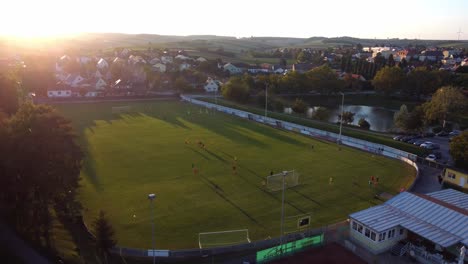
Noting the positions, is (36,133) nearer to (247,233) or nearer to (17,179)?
(17,179)

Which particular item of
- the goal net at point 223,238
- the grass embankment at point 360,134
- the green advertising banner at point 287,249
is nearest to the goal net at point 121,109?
the grass embankment at point 360,134

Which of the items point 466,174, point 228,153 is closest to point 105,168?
point 228,153

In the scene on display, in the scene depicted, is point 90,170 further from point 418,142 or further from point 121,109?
point 418,142

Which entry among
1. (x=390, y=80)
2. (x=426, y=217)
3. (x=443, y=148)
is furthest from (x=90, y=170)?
(x=390, y=80)

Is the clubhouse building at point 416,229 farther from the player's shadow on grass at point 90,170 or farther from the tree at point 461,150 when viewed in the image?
the player's shadow on grass at point 90,170

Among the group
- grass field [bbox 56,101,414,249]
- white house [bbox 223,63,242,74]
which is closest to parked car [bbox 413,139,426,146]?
grass field [bbox 56,101,414,249]

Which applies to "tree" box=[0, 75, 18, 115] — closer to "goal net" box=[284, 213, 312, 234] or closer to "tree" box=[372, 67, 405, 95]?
"goal net" box=[284, 213, 312, 234]
